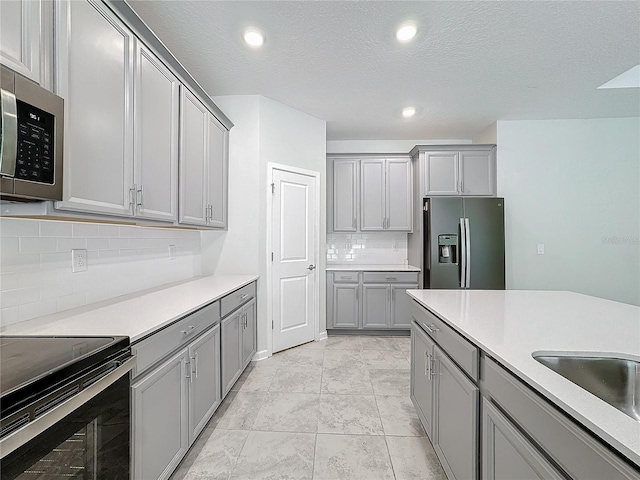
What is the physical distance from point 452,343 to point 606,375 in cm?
54

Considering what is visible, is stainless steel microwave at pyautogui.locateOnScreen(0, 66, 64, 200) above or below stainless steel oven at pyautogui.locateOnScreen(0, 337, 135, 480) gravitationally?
above

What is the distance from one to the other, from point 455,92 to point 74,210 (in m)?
3.40

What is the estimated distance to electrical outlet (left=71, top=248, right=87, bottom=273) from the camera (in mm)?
1694

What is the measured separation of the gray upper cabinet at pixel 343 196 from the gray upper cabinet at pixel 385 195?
3.9 inches

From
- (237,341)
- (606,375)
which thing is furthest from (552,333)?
(237,341)

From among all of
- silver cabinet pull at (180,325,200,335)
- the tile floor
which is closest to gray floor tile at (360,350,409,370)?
the tile floor

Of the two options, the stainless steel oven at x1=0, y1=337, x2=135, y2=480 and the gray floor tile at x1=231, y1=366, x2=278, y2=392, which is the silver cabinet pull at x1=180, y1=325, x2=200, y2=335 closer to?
the stainless steel oven at x1=0, y1=337, x2=135, y2=480

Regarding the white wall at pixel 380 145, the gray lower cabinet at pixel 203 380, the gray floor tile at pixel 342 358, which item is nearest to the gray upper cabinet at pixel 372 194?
the white wall at pixel 380 145

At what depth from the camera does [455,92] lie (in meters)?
3.26

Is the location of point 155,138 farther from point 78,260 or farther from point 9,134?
point 9,134

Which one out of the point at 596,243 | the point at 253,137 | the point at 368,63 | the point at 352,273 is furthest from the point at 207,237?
the point at 596,243

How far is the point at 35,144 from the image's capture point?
1.07 metres

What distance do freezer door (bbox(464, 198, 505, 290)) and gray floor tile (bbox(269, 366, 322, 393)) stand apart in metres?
2.11

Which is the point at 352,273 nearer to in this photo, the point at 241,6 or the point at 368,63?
the point at 368,63
